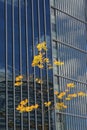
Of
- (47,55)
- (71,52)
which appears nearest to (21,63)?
(47,55)

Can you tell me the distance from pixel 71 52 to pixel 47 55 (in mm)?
11123

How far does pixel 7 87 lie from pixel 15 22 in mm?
10318

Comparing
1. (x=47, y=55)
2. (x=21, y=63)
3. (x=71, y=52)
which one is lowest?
(x=21, y=63)

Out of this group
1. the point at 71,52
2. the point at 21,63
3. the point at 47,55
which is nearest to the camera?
the point at 21,63

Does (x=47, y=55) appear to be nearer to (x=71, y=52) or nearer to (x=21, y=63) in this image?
(x=21, y=63)

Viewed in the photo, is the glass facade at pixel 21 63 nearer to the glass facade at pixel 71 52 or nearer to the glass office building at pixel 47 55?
the glass office building at pixel 47 55

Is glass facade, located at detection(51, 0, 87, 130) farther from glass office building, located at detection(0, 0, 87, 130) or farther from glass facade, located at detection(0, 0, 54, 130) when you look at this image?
glass facade, located at detection(0, 0, 54, 130)

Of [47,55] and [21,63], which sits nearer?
[21,63]

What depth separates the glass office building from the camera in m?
60.4

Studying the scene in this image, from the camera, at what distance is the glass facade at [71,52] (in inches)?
2936

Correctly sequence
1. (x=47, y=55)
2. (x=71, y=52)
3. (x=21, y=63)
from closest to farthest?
(x=21, y=63)
(x=47, y=55)
(x=71, y=52)

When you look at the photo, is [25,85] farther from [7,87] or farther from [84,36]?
[84,36]

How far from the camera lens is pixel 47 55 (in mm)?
69500

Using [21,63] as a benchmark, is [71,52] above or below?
above
